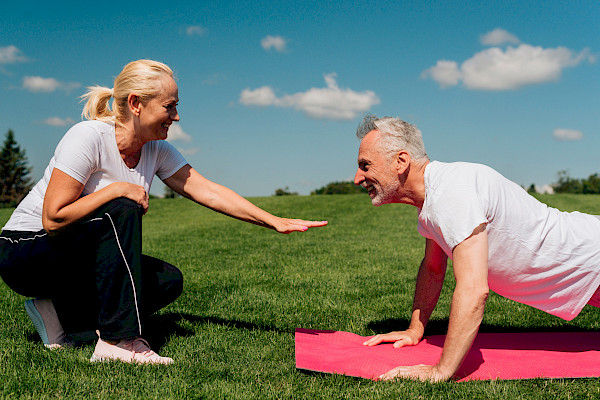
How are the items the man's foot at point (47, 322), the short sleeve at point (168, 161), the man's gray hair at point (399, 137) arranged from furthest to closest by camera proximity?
the short sleeve at point (168, 161) < the man's foot at point (47, 322) < the man's gray hair at point (399, 137)

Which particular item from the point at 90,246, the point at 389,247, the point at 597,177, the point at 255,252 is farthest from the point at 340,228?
the point at 597,177

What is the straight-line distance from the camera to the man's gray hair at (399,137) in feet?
10.2

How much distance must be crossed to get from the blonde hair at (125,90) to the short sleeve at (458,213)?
6.37 feet

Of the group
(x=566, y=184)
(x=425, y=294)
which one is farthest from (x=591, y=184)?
(x=425, y=294)

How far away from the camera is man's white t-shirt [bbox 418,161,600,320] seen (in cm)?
285

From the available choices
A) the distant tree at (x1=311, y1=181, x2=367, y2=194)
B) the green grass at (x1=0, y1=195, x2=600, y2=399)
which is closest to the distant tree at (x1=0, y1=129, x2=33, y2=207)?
the distant tree at (x1=311, y1=181, x2=367, y2=194)

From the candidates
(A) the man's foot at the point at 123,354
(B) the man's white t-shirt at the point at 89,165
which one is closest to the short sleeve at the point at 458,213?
(A) the man's foot at the point at 123,354

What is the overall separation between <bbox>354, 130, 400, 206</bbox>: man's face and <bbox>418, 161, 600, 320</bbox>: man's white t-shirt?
0.71 feet

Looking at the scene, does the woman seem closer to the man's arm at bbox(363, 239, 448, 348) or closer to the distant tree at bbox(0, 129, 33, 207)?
the man's arm at bbox(363, 239, 448, 348)

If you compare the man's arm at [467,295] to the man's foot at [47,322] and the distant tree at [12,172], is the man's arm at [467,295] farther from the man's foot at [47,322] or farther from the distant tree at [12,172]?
the distant tree at [12,172]

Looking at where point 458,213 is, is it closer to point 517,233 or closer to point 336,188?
point 517,233

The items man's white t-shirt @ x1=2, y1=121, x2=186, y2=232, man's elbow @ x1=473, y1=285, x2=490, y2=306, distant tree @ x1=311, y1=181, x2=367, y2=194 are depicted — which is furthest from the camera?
→ distant tree @ x1=311, y1=181, x2=367, y2=194

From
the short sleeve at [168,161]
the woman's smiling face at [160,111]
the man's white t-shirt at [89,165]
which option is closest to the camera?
the man's white t-shirt at [89,165]

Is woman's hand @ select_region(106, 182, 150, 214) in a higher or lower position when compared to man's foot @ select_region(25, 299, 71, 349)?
higher
